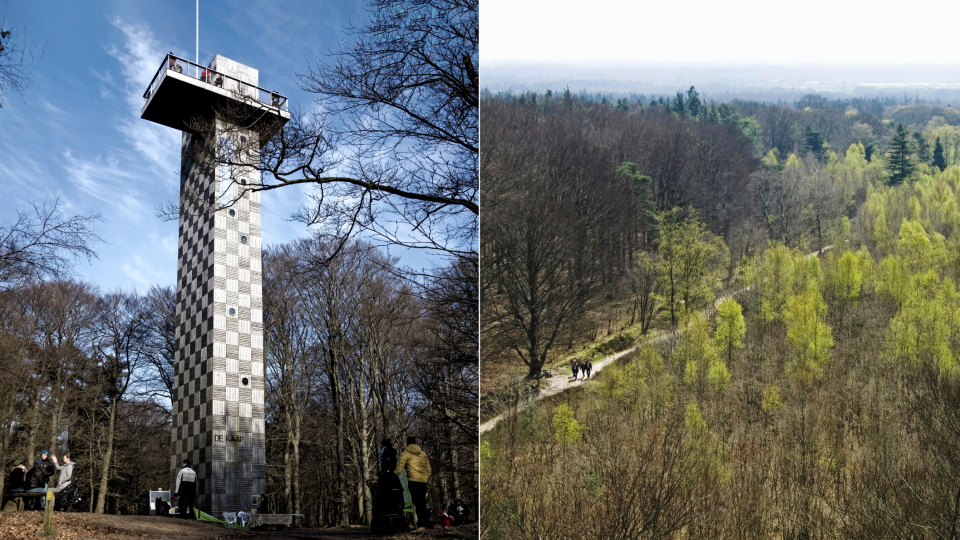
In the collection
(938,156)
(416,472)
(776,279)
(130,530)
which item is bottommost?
(130,530)

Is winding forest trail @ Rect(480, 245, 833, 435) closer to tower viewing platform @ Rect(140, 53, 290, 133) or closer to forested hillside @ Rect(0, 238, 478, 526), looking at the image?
forested hillside @ Rect(0, 238, 478, 526)

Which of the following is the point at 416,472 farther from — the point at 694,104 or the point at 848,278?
the point at 694,104

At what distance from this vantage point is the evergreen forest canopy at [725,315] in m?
3.82

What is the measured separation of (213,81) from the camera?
630cm

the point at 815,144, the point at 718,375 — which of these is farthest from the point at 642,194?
the point at 718,375

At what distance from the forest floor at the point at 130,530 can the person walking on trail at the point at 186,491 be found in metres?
1.11

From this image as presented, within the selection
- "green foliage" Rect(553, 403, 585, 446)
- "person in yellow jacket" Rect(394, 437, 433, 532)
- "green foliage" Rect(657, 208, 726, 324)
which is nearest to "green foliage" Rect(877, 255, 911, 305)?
"green foliage" Rect(657, 208, 726, 324)

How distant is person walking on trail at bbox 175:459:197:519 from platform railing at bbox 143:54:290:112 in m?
4.62

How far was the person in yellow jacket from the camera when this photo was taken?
5367 mm

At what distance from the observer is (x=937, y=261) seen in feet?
12.9

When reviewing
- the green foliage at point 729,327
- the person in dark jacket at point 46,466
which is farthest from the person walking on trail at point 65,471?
the green foliage at point 729,327

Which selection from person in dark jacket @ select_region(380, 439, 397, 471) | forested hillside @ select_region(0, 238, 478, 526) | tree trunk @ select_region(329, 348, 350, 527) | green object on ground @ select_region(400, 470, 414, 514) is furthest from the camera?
tree trunk @ select_region(329, 348, 350, 527)

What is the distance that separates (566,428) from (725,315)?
134 cm

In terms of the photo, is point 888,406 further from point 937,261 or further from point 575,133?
point 575,133
